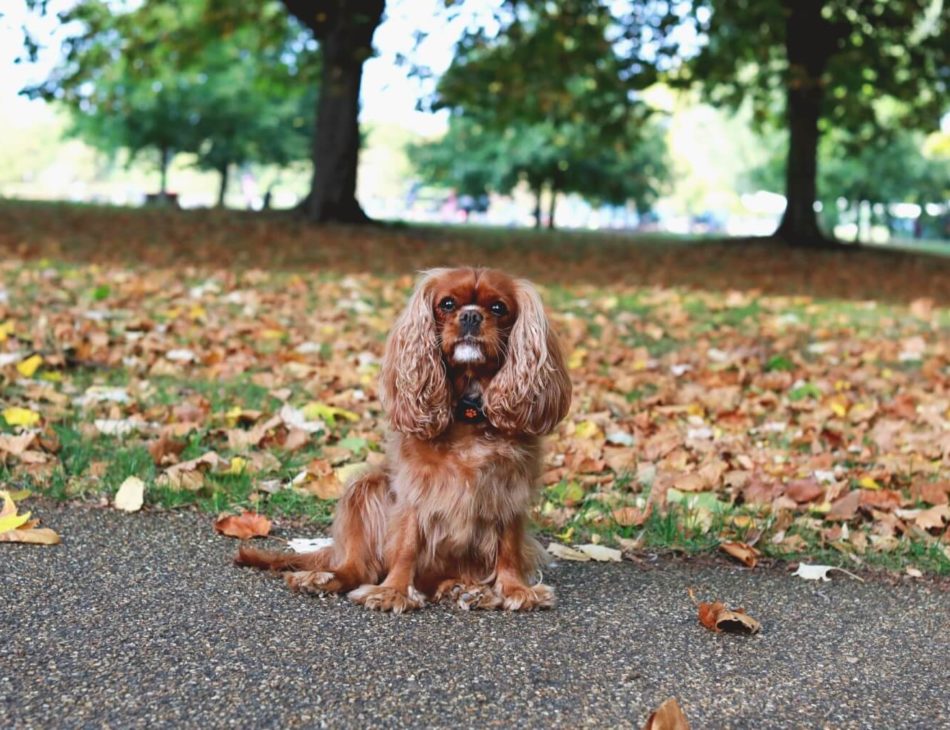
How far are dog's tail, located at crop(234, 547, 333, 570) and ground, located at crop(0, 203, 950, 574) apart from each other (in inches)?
26.8

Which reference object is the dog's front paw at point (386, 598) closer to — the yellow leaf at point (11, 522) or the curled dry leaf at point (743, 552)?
the yellow leaf at point (11, 522)

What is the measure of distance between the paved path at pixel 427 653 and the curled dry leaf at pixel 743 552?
0.21 meters

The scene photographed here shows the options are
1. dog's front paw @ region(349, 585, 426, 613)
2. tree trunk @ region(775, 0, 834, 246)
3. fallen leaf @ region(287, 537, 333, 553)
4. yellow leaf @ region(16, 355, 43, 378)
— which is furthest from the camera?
tree trunk @ region(775, 0, 834, 246)

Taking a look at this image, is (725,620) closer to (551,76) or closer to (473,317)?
(473,317)

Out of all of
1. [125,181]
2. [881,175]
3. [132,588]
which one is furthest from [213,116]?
[125,181]

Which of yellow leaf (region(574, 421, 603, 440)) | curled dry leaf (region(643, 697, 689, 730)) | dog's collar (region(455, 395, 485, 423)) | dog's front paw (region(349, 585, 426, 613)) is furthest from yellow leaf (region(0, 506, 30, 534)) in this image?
yellow leaf (region(574, 421, 603, 440))

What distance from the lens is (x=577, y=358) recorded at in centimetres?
800

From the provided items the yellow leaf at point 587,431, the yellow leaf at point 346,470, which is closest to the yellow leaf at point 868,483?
the yellow leaf at point 587,431

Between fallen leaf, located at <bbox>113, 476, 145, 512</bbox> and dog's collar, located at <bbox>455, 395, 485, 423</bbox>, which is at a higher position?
dog's collar, located at <bbox>455, 395, 485, 423</bbox>

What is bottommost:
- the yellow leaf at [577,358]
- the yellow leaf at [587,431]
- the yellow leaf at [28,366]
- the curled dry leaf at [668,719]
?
the curled dry leaf at [668,719]

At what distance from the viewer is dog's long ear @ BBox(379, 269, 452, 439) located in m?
3.46

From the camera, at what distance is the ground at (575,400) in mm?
4660

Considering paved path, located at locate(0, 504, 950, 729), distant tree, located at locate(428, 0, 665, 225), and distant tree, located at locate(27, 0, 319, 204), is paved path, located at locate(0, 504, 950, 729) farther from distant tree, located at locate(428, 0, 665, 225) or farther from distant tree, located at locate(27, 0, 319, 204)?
distant tree, located at locate(27, 0, 319, 204)

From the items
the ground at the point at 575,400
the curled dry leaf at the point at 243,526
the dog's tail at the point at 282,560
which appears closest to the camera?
the dog's tail at the point at 282,560
